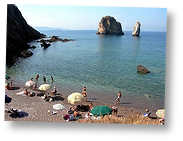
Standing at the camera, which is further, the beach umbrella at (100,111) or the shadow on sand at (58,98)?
the shadow on sand at (58,98)

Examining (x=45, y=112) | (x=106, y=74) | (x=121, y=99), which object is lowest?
(x=121, y=99)

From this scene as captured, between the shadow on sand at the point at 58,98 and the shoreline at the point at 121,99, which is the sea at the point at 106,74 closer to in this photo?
the shoreline at the point at 121,99

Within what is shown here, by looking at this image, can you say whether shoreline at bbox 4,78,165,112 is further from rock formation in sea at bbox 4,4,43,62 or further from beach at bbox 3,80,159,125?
rock formation in sea at bbox 4,4,43,62

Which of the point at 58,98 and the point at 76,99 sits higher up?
the point at 76,99

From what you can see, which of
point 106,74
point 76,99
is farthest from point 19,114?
point 106,74

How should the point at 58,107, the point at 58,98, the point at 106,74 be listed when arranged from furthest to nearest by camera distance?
1. the point at 106,74
2. the point at 58,98
3. the point at 58,107

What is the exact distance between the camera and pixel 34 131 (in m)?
12.1

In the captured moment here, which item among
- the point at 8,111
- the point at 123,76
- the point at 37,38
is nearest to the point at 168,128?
the point at 8,111

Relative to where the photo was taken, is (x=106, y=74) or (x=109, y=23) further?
(x=109, y=23)

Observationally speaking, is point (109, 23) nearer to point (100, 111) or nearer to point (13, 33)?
point (13, 33)

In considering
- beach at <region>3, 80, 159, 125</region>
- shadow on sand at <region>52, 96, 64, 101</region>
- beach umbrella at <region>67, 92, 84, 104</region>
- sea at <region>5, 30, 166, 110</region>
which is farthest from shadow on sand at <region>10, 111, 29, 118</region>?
sea at <region>5, 30, 166, 110</region>

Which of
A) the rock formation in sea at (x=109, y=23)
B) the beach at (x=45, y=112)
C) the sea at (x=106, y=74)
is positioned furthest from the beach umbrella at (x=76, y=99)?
the rock formation in sea at (x=109, y=23)

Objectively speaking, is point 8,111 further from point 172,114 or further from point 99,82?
point 99,82

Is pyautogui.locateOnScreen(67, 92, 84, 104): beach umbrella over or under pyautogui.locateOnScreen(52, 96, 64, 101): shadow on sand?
over
